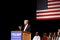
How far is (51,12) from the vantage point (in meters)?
8.09

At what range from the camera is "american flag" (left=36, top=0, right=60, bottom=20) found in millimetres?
7965

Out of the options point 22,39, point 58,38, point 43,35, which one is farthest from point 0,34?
point 22,39

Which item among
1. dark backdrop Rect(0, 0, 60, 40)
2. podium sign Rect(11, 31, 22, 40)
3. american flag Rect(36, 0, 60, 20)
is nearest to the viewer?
podium sign Rect(11, 31, 22, 40)

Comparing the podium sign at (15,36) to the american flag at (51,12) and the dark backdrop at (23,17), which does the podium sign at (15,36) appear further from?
the dark backdrop at (23,17)

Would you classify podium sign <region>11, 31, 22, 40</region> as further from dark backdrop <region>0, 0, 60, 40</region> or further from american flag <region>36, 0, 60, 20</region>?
dark backdrop <region>0, 0, 60, 40</region>

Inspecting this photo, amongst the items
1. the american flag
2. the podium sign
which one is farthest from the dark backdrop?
the podium sign

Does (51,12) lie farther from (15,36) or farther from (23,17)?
(15,36)

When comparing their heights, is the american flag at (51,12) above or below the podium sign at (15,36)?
above

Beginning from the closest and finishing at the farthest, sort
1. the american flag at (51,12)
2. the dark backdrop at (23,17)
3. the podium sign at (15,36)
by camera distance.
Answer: the podium sign at (15,36) < the american flag at (51,12) < the dark backdrop at (23,17)

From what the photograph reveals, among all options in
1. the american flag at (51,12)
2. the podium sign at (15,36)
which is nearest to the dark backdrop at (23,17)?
the american flag at (51,12)

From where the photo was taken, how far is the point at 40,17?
27.1 feet

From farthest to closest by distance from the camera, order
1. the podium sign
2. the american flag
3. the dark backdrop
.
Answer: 1. the dark backdrop
2. the american flag
3. the podium sign

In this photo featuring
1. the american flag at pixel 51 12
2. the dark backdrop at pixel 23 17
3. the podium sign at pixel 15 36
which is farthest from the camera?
the dark backdrop at pixel 23 17

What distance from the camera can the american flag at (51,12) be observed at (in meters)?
7.96
